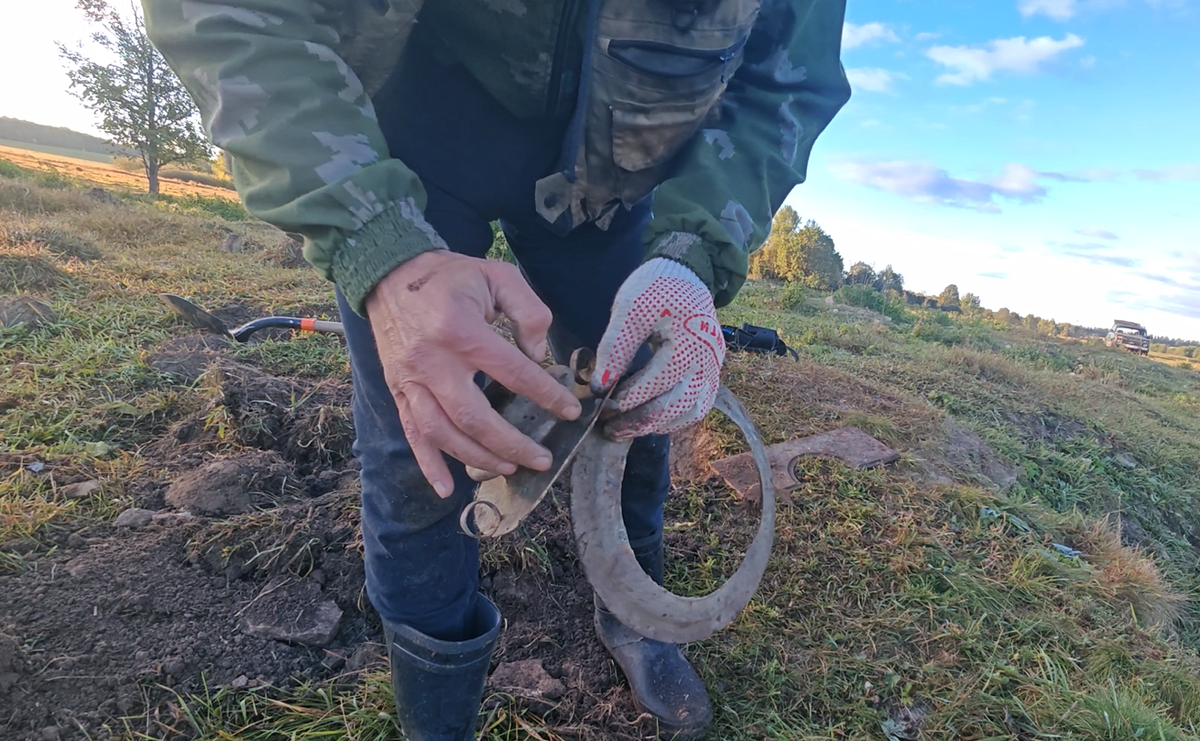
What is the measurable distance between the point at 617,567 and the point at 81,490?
1.96 m

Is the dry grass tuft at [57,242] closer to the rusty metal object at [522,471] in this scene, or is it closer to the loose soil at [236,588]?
the loose soil at [236,588]

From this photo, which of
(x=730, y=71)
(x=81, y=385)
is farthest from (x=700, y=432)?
(x=81, y=385)

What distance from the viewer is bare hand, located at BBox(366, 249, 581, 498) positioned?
0.81 meters

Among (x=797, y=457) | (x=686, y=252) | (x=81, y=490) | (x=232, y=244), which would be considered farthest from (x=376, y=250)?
(x=232, y=244)

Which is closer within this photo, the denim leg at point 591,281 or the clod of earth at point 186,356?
the denim leg at point 591,281

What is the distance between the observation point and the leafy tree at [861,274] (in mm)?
16013

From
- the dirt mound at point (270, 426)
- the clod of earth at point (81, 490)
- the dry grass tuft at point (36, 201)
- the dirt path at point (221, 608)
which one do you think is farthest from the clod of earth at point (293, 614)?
the dry grass tuft at point (36, 201)

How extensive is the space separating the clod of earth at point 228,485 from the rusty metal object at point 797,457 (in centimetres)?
177

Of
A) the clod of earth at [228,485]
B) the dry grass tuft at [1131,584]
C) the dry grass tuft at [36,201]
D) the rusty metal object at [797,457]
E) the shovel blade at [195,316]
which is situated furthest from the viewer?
the dry grass tuft at [36,201]

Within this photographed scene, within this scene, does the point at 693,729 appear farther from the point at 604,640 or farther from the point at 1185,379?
the point at 1185,379

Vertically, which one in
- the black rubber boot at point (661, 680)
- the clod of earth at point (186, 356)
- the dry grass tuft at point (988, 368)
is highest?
the dry grass tuft at point (988, 368)

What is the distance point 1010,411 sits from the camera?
4.86 meters

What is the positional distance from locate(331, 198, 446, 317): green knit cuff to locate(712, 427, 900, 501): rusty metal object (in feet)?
6.50

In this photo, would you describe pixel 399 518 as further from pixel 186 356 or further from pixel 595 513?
pixel 186 356
